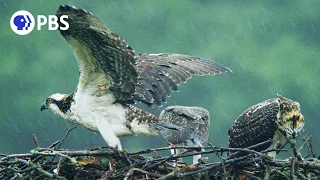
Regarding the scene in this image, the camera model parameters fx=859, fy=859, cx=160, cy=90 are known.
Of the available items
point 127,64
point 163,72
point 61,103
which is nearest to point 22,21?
point 163,72

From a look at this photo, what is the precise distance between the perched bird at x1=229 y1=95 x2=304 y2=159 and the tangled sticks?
3.21ft

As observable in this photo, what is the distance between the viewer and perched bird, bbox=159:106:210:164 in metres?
9.65

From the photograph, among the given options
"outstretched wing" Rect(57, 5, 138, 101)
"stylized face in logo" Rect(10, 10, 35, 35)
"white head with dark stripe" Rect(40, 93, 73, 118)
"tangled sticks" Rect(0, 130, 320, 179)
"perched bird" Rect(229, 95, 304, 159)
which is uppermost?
"stylized face in logo" Rect(10, 10, 35, 35)

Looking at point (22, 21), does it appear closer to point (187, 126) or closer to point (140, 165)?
point (187, 126)

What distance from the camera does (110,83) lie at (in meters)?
8.31

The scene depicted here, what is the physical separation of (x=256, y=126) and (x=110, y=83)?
1543mm

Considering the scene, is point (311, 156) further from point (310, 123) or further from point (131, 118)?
point (310, 123)

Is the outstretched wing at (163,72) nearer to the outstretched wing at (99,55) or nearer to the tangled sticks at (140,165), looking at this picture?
the outstretched wing at (99,55)

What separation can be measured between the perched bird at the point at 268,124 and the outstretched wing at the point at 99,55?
1.25 m

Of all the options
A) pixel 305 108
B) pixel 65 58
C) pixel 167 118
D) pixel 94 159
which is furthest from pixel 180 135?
pixel 65 58

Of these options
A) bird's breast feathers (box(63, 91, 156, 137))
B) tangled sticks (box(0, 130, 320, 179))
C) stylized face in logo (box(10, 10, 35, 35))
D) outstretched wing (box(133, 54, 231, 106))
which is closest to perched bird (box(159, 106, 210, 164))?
outstretched wing (box(133, 54, 231, 106))

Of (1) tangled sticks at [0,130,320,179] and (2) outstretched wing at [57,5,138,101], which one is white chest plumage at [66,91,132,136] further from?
(1) tangled sticks at [0,130,320,179]

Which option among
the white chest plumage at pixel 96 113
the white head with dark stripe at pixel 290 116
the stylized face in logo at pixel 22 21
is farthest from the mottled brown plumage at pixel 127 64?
the stylized face in logo at pixel 22 21

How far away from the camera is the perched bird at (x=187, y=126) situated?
9.65 meters
